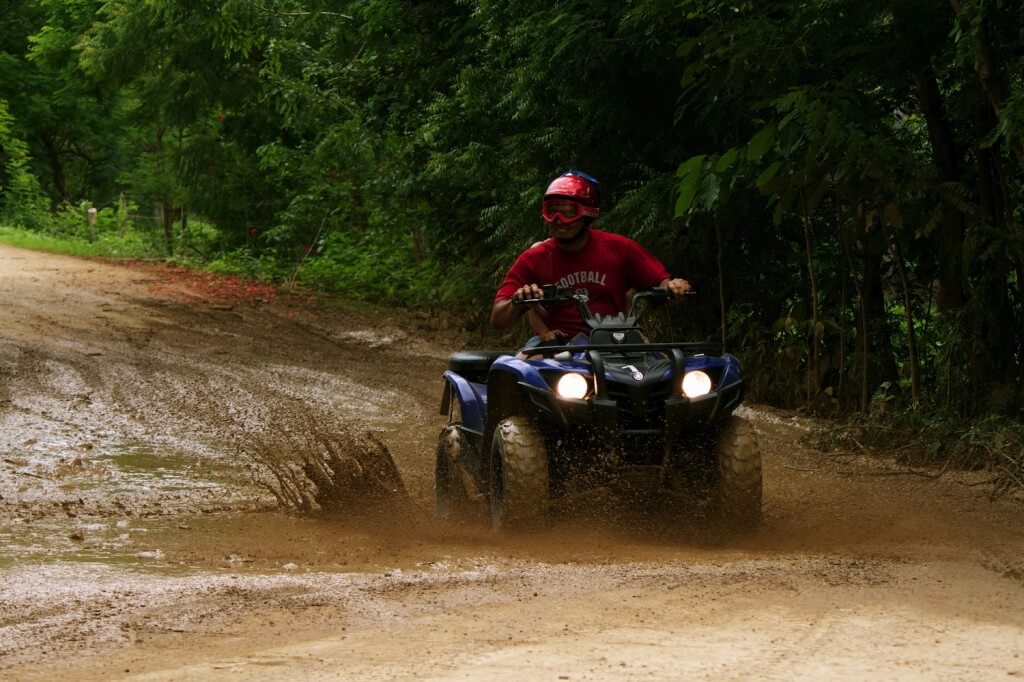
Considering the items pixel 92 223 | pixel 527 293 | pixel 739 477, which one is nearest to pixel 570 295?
pixel 527 293

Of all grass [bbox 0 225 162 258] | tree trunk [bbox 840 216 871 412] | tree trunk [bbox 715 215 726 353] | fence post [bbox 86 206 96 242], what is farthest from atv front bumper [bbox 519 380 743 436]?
fence post [bbox 86 206 96 242]

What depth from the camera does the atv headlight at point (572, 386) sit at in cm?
608

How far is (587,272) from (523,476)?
4.33 ft

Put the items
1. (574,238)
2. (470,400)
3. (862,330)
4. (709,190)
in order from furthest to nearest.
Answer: (862,330), (709,190), (470,400), (574,238)

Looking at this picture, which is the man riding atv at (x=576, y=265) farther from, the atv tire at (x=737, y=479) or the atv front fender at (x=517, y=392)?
the atv tire at (x=737, y=479)

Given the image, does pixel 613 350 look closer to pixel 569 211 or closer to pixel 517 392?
pixel 517 392

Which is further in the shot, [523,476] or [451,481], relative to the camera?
[451,481]

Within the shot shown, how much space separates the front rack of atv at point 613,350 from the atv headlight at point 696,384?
70 millimetres

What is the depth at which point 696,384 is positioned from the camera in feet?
20.2

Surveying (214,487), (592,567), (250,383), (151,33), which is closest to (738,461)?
(592,567)

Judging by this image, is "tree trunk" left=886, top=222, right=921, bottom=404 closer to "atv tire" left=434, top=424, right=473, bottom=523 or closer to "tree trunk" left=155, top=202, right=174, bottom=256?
"atv tire" left=434, top=424, right=473, bottom=523

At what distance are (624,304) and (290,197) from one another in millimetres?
20465

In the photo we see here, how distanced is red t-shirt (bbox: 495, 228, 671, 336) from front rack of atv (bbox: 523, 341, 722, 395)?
53 centimetres

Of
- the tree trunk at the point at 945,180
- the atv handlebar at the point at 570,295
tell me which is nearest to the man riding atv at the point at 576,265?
the atv handlebar at the point at 570,295
